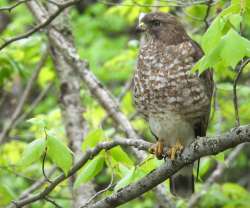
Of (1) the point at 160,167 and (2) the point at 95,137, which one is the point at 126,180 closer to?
(1) the point at 160,167

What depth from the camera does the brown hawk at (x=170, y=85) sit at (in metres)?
4.55

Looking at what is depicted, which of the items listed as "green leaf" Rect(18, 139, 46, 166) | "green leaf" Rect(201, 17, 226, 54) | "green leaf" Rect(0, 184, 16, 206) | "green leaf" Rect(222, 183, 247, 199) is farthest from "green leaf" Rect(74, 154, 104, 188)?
"green leaf" Rect(222, 183, 247, 199)

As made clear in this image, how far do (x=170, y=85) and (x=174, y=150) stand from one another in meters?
0.46

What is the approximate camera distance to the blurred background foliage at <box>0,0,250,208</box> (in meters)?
3.85

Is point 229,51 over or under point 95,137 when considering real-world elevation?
over

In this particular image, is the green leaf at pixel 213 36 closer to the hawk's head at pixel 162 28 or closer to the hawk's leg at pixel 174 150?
the hawk's leg at pixel 174 150

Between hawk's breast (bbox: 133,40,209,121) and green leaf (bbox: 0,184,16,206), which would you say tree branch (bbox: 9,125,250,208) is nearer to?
hawk's breast (bbox: 133,40,209,121)

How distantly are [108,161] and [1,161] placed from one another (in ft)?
6.68

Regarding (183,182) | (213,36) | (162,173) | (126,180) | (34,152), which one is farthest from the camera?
(183,182)

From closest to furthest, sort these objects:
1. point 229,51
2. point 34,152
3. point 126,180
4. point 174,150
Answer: point 229,51 → point 34,152 → point 126,180 → point 174,150

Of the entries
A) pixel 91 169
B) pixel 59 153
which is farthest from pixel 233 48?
pixel 91 169

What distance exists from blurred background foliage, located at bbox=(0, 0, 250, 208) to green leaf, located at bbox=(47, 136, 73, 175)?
0.01 m

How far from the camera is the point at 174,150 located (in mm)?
4336

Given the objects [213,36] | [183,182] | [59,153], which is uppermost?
[213,36]
